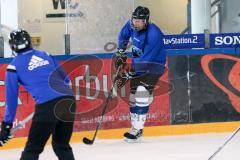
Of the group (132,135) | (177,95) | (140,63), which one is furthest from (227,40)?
(132,135)

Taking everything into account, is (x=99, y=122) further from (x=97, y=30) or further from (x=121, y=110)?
(x=97, y=30)

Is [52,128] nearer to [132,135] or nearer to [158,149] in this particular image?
[158,149]

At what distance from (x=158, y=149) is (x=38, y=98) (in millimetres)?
2638

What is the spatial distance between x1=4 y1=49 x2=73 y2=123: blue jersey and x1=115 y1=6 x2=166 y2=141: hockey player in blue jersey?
2671 mm

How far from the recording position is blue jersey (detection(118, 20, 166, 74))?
308 inches

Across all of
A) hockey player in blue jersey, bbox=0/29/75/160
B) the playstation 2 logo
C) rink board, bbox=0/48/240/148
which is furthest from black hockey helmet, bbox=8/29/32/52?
the playstation 2 logo

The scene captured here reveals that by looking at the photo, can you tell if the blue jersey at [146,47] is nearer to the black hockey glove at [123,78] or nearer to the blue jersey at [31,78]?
the black hockey glove at [123,78]

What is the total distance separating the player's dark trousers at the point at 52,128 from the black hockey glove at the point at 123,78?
2753 millimetres

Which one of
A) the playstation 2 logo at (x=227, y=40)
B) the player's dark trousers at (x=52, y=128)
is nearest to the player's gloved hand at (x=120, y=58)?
the playstation 2 logo at (x=227, y=40)

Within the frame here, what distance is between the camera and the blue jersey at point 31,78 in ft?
16.7

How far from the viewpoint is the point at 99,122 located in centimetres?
805

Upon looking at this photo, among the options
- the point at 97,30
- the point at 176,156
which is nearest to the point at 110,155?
the point at 176,156

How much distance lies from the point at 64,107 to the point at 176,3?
5748mm

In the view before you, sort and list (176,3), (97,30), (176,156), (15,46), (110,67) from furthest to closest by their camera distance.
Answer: (176,3) < (97,30) < (110,67) < (176,156) < (15,46)
